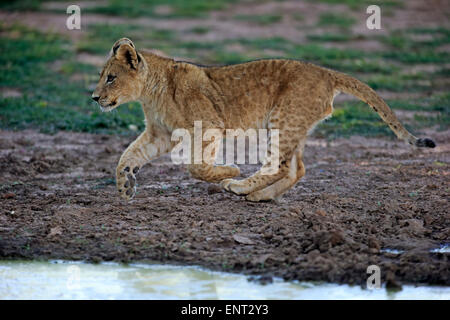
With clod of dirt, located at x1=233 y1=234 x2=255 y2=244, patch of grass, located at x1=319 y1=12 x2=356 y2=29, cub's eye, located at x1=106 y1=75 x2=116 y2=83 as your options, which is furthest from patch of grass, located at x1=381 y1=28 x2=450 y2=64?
clod of dirt, located at x1=233 y1=234 x2=255 y2=244

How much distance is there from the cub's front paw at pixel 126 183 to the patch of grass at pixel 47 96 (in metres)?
3.83

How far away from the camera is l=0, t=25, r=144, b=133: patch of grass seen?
36.5 feet

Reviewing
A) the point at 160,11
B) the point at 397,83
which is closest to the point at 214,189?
the point at 397,83

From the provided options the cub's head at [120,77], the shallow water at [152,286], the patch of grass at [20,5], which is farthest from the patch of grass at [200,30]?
the shallow water at [152,286]

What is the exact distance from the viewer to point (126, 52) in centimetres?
721

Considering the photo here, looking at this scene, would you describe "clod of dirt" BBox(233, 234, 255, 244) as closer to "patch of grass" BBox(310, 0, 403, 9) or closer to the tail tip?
the tail tip

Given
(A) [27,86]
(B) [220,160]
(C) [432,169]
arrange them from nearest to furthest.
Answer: (C) [432,169] → (B) [220,160] → (A) [27,86]

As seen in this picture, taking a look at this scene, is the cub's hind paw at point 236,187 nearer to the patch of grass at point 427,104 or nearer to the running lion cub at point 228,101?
the running lion cub at point 228,101

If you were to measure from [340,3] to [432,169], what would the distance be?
43.4 feet

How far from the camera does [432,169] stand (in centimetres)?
886

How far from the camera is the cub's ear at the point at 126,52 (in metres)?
7.14
